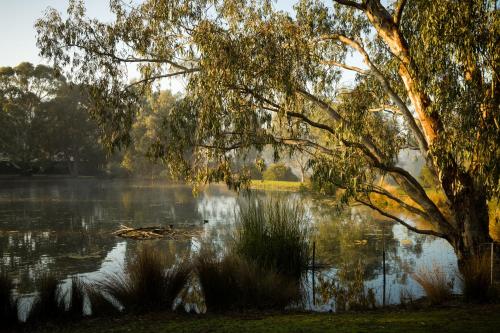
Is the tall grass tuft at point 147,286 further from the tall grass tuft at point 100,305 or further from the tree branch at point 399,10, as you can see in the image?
the tree branch at point 399,10

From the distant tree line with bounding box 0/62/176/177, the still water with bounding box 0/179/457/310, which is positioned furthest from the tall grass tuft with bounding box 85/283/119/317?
the distant tree line with bounding box 0/62/176/177

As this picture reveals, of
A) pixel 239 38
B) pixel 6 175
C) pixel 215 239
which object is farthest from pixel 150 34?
pixel 6 175

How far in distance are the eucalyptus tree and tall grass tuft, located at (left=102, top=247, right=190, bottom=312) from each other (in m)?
3.45

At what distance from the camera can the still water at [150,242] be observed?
9992 mm

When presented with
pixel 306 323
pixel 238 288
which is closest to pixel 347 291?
pixel 238 288

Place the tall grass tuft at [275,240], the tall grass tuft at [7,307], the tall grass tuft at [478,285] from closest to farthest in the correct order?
the tall grass tuft at [7,307]
the tall grass tuft at [478,285]
the tall grass tuft at [275,240]

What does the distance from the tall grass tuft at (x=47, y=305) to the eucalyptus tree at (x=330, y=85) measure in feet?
14.2

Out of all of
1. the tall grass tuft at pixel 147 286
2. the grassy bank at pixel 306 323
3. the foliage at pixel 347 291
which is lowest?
the foliage at pixel 347 291

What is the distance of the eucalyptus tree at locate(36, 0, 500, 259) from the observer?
7.63 m

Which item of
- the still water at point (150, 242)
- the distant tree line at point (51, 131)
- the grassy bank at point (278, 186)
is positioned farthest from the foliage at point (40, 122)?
the still water at point (150, 242)

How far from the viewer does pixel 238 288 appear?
6.75 m

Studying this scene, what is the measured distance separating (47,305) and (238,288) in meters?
2.50

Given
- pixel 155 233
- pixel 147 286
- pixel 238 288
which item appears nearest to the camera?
pixel 147 286

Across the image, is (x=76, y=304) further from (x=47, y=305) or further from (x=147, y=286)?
(x=147, y=286)
